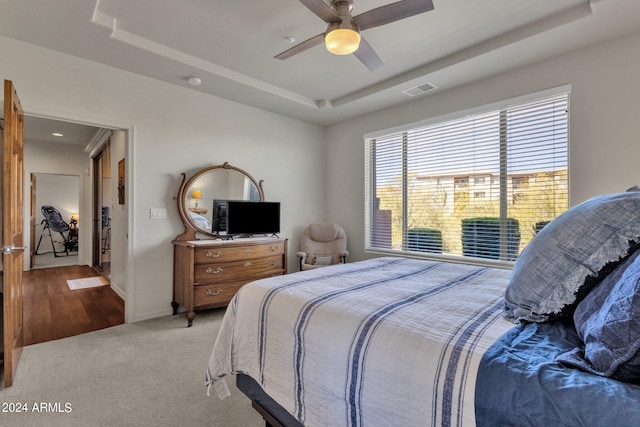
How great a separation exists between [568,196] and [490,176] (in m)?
0.72

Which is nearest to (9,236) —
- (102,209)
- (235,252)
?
(235,252)

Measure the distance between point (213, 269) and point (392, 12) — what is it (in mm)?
2827

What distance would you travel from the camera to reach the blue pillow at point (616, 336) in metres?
0.71

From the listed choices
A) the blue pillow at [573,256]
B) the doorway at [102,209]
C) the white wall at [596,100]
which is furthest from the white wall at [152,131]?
the blue pillow at [573,256]

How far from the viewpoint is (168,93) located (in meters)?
3.48

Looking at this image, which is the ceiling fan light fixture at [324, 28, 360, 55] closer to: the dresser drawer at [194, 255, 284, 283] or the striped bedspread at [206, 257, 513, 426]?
the striped bedspread at [206, 257, 513, 426]

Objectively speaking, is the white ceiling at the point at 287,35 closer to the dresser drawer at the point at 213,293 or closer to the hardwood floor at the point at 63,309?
the dresser drawer at the point at 213,293

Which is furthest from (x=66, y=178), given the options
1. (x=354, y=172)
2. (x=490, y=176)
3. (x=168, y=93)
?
(x=490, y=176)

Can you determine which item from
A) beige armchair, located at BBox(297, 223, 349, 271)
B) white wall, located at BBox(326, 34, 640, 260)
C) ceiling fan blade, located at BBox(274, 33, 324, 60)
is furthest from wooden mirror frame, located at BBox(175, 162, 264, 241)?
white wall, located at BBox(326, 34, 640, 260)

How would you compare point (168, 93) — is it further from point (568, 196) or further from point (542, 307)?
point (568, 196)

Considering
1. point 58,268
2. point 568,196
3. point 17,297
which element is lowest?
point 58,268

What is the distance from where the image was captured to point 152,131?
3369mm

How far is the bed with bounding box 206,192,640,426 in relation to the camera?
75 centimetres

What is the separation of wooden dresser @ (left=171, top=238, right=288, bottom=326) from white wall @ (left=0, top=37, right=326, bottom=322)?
0.28 m
